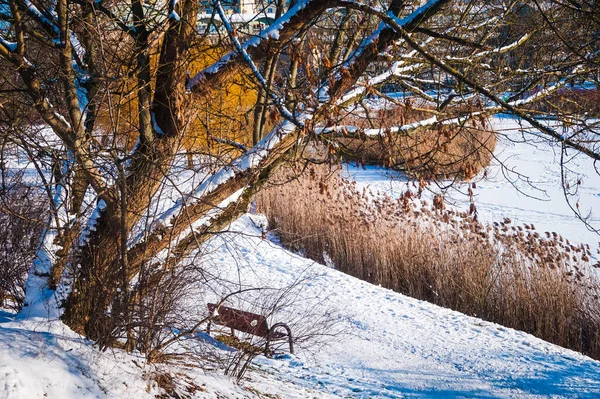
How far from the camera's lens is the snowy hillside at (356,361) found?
9.52 feet

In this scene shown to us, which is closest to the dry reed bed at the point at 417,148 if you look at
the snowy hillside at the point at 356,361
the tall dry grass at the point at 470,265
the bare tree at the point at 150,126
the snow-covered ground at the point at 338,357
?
the bare tree at the point at 150,126

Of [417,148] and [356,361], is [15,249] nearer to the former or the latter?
[356,361]

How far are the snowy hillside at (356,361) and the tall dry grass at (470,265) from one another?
555 mm

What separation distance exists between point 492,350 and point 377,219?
136 inches

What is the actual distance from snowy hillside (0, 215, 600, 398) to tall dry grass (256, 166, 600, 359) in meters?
0.55

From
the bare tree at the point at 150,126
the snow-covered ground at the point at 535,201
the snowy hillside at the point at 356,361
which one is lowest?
the snowy hillside at the point at 356,361

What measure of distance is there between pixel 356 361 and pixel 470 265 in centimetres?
220

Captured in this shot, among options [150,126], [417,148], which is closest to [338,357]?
[417,148]

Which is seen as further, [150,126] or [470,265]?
[470,265]

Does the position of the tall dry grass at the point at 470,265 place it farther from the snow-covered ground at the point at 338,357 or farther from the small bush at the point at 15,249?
the small bush at the point at 15,249

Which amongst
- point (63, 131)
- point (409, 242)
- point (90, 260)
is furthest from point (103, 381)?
point (409, 242)

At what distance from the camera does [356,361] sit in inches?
203

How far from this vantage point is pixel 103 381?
2.97 m

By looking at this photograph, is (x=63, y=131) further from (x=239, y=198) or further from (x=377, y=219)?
(x=377, y=219)
